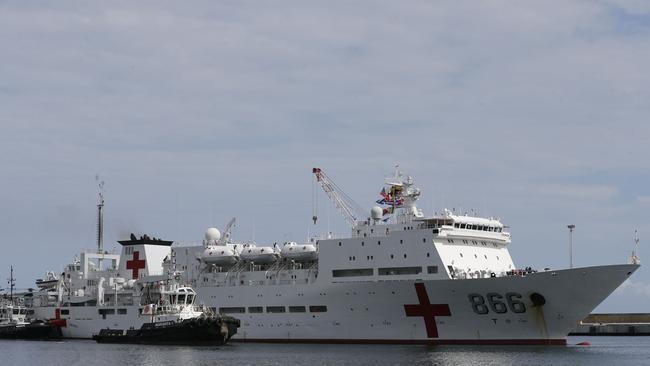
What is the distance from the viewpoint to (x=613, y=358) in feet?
126

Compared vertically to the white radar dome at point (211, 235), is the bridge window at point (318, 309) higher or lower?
lower

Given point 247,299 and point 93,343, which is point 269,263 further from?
point 93,343

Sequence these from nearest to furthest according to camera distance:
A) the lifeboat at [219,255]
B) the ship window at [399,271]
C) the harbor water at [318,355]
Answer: the harbor water at [318,355] < the ship window at [399,271] < the lifeboat at [219,255]

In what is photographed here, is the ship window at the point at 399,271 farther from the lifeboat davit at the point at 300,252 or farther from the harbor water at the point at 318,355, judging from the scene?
the lifeboat davit at the point at 300,252

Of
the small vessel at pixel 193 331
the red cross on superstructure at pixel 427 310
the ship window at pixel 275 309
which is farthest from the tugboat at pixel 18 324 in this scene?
the red cross on superstructure at pixel 427 310

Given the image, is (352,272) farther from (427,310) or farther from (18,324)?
(18,324)

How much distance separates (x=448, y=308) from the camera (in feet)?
133

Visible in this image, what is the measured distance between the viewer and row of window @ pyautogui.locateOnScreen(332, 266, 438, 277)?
41513mm

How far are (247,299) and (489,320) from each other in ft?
41.9

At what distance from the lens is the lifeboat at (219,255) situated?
4872cm

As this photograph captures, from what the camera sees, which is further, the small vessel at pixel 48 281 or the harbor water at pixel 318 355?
the small vessel at pixel 48 281

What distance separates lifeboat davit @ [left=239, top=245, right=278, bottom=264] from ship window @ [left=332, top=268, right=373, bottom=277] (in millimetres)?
4428

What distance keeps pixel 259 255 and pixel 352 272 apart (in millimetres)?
5983

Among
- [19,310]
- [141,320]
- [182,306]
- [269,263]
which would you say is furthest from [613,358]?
[19,310]
